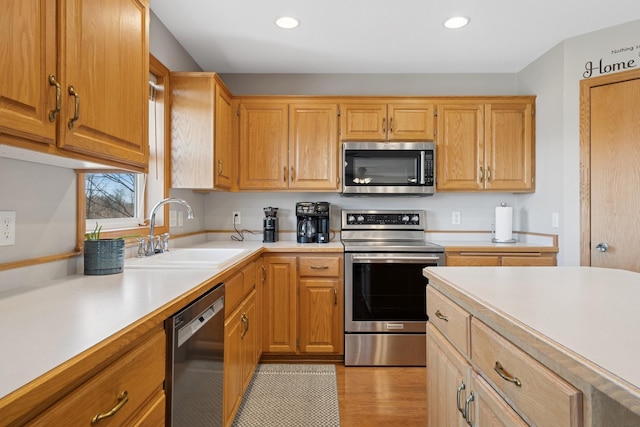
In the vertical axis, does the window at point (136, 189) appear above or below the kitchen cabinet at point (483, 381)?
above

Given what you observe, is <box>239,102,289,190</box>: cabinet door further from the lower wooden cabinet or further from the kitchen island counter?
the kitchen island counter

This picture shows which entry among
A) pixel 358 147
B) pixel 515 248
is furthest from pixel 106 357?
pixel 515 248

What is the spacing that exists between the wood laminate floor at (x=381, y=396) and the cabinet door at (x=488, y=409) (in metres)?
1.04

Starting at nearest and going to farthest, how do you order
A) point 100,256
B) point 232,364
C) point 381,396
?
point 100,256 < point 232,364 < point 381,396

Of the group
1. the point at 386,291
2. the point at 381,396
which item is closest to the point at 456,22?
the point at 386,291

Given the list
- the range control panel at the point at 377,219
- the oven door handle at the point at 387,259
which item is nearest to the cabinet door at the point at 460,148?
the range control panel at the point at 377,219

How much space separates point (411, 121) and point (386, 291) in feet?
4.66

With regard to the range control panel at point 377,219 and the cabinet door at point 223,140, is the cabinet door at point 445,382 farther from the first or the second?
the cabinet door at point 223,140

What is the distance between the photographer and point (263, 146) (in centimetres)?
288

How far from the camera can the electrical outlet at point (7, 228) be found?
1.12m

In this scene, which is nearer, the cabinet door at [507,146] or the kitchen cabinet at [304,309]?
the kitchen cabinet at [304,309]

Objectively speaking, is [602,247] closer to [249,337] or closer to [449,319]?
[449,319]

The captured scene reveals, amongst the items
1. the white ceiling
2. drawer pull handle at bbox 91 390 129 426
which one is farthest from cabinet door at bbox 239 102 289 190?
drawer pull handle at bbox 91 390 129 426

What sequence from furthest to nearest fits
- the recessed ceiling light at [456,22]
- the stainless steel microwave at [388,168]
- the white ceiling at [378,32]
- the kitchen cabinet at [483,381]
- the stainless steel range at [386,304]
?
the stainless steel microwave at [388,168]
the stainless steel range at [386,304]
the recessed ceiling light at [456,22]
the white ceiling at [378,32]
the kitchen cabinet at [483,381]
